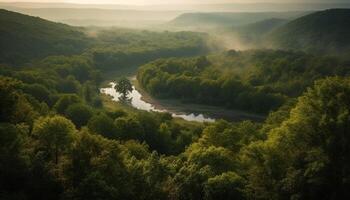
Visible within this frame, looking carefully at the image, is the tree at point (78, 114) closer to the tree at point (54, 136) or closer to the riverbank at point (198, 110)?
the tree at point (54, 136)

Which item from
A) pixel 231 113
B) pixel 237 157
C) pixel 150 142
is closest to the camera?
pixel 237 157

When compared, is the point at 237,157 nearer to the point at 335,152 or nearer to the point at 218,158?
the point at 218,158

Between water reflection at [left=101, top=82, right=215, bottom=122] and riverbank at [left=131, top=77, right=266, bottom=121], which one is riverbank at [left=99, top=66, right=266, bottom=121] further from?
water reflection at [left=101, top=82, right=215, bottom=122]

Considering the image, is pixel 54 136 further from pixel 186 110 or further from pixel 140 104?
pixel 140 104

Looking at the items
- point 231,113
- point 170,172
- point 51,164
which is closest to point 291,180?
point 170,172

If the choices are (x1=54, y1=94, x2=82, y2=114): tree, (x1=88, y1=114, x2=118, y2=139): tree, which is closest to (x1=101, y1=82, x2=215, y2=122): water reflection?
(x1=54, y1=94, x2=82, y2=114): tree

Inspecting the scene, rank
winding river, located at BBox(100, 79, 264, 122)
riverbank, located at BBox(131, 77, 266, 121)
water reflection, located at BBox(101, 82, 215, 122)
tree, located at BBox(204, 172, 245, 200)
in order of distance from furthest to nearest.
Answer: riverbank, located at BBox(131, 77, 266, 121)
winding river, located at BBox(100, 79, 264, 122)
water reflection, located at BBox(101, 82, 215, 122)
tree, located at BBox(204, 172, 245, 200)

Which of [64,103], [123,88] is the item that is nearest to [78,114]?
[64,103]
